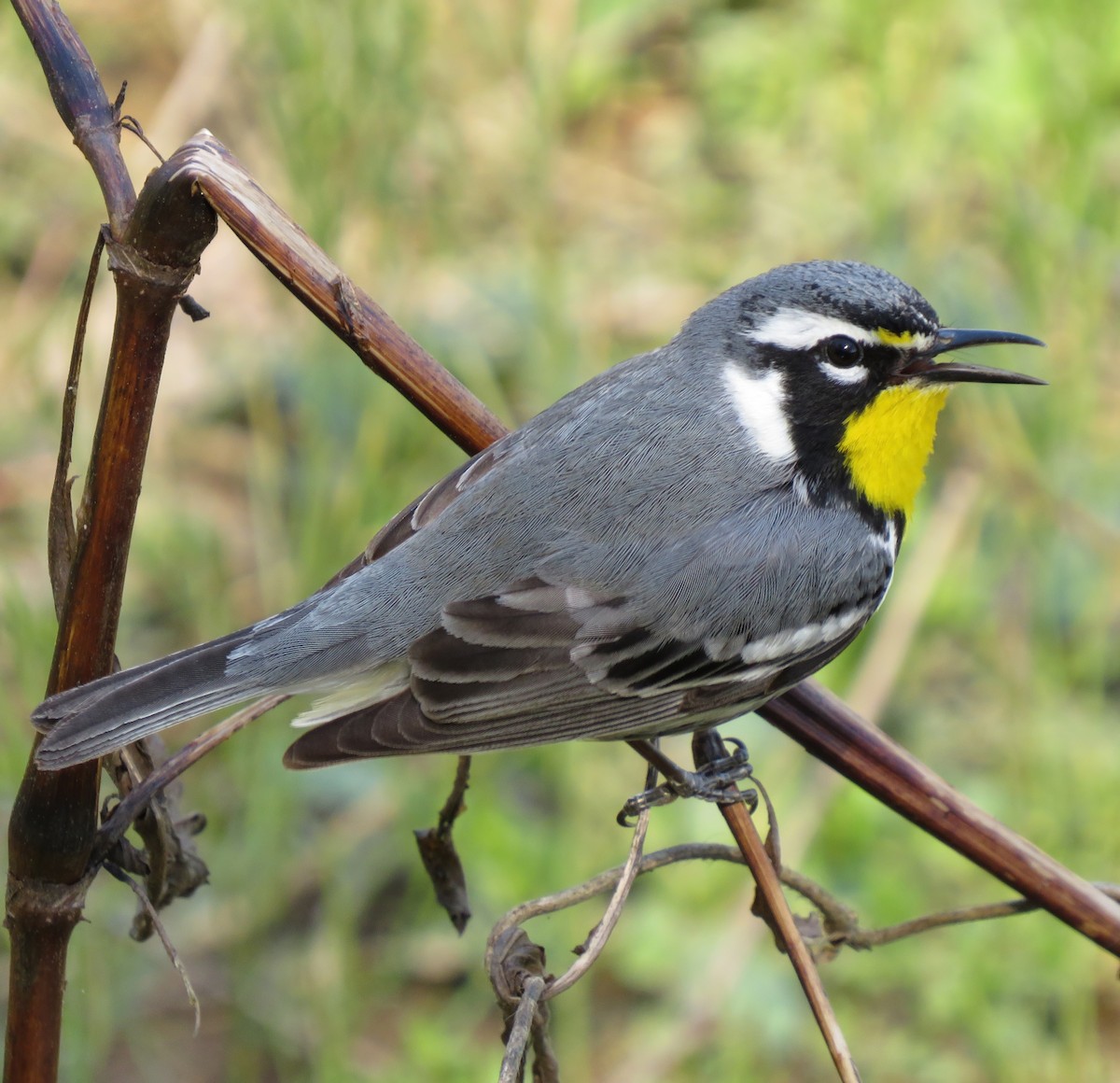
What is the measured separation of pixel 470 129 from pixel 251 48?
2.43 metres

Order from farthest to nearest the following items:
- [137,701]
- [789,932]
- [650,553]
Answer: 1. [650,553]
2. [137,701]
3. [789,932]

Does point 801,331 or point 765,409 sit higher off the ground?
point 801,331

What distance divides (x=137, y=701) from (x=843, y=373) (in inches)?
66.5

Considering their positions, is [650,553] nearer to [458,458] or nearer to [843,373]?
[843,373]

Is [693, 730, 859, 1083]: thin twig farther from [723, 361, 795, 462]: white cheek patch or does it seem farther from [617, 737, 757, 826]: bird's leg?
[723, 361, 795, 462]: white cheek patch

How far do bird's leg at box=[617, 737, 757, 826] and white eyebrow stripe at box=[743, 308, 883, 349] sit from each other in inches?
35.8

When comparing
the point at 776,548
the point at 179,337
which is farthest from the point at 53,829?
the point at 179,337

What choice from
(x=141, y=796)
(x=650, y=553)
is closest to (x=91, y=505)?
(x=141, y=796)

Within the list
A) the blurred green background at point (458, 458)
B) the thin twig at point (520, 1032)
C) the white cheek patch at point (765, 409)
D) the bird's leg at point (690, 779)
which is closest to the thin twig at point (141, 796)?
the thin twig at point (520, 1032)

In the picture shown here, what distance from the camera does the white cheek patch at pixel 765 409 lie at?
307 cm

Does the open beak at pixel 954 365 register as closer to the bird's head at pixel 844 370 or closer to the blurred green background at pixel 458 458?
the bird's head at pixel 844 370

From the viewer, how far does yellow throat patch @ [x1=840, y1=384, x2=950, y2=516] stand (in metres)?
3.08

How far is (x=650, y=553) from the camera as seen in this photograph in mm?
2910

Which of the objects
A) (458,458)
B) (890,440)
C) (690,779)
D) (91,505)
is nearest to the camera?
(91,505)
